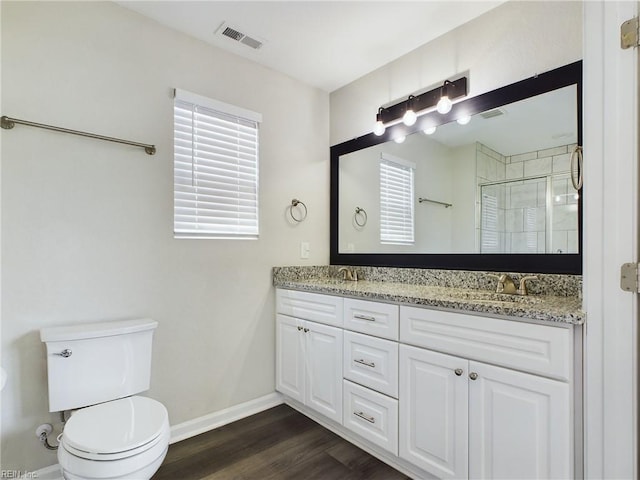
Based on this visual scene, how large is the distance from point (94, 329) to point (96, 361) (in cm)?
15

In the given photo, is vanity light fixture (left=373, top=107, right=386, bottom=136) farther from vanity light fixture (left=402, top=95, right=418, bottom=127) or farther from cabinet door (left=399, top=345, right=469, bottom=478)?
cabinet door (left=399, top=345, right=469, bottom=478)

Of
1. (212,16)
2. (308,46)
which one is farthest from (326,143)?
(212,16)

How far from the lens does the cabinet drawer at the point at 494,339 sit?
47.6 inches

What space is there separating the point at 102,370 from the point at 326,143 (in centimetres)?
218

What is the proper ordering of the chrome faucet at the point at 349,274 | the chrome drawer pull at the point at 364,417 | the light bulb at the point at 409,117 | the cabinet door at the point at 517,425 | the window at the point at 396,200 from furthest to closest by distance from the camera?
the chrome faucet at the point at 349,274, the window at the point at 396,200, the light bulb at the point at 409,117, the chrome drawer pull at the point at 364,417, the cabinet door at the point at 517,425

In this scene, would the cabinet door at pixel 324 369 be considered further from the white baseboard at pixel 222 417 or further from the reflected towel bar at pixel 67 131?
the reflected towel bar at pixel 67 131

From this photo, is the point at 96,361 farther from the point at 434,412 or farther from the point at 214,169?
the point at 434,412

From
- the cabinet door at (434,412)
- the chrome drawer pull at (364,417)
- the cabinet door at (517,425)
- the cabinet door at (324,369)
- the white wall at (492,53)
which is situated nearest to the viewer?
the cabinet door at (517,425)

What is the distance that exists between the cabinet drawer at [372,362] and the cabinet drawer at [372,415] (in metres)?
→ 0.05

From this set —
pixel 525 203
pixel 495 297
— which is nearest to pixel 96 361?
pixel 495 297

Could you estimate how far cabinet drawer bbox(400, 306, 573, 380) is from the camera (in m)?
1.21

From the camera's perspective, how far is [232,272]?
7.53ft

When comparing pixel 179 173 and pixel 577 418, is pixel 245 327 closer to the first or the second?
pixel 179 173

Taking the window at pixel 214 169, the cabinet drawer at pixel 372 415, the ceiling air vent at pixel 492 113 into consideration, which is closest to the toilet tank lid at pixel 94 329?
the window at pixel 214 169
